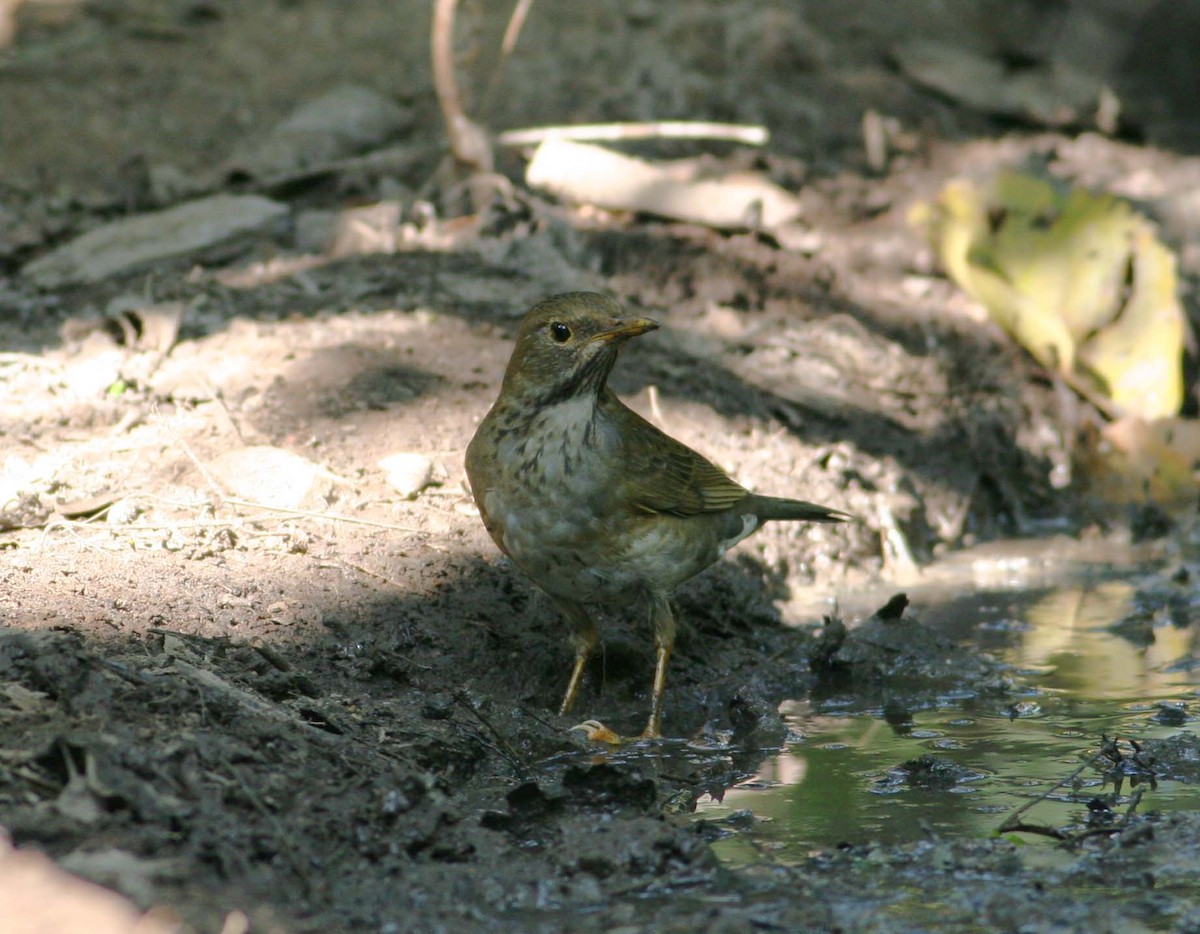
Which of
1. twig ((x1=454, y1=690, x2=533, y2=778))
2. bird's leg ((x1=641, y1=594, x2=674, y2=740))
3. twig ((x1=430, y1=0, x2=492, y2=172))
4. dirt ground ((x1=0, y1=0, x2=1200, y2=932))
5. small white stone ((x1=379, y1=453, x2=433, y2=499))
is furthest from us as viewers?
twig ((x1=430, y1=0, x2=492, y2=172))

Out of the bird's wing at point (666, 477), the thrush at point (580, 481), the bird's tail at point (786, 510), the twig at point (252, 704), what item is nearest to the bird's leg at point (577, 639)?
the thrush at point (580, 481)

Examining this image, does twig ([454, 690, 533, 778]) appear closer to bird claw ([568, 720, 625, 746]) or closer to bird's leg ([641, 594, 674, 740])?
bird claw ([568, 720, 625, 746])

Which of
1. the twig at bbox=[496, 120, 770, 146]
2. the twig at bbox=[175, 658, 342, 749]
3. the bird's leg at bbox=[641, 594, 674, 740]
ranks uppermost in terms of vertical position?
the twig at bbox=[496, 120, 770, 146]

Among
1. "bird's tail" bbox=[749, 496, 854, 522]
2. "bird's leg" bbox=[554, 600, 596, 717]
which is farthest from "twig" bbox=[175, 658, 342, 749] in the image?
"bird's tail" bbox=[749, 496, 854, 522]

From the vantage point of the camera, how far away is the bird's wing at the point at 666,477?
216 inches

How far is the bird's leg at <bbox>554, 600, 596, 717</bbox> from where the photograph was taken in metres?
5.70

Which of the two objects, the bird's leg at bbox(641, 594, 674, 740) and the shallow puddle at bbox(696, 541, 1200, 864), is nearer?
the shallow puddle at bbox(696, 541, 1200, 864)

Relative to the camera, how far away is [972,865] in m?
4.11

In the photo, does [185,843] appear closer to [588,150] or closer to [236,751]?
[236,751]

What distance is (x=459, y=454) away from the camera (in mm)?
6887

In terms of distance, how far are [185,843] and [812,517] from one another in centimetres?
328

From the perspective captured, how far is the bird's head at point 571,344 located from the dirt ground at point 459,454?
99 centimetres

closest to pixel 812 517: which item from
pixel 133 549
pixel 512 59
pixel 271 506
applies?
pixel 271 506

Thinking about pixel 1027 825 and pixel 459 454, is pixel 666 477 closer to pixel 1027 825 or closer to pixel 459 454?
pixel 459 454
